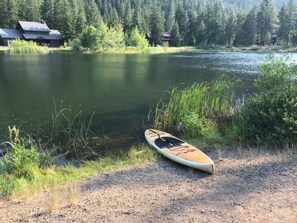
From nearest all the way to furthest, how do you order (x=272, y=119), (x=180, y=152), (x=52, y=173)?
(x=52, y=173) → (x=180, y=152) → (x=272, y=119)

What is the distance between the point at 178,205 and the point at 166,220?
27.0 inches

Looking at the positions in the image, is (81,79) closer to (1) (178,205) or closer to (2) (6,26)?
(1) (178,205)

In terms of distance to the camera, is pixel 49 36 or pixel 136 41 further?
pixel 49 36

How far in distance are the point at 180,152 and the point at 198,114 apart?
14.1 feet

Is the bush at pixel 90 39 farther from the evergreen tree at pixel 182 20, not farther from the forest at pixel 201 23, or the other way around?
the evergreen tree at pixel 182 20

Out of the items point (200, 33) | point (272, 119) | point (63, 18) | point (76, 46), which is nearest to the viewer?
point (272, 119)

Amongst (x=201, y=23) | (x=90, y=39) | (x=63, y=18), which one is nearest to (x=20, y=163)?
(x=90, y=39)

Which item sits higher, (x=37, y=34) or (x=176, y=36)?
(x=37, y=34)

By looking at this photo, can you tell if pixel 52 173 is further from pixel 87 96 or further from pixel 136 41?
pixel 136 41

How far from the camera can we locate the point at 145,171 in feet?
27.6

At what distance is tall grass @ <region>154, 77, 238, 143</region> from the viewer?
1216 centimetres

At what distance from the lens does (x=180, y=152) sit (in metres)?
9.35

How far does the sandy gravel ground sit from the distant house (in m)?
88.2

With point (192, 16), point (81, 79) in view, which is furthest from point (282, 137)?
point (192, 16)
